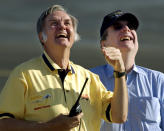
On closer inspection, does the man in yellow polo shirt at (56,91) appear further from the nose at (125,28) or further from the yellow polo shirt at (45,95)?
the nose at (125,28)

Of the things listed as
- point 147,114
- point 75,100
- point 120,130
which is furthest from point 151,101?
point 75,100

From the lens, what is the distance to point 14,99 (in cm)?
341

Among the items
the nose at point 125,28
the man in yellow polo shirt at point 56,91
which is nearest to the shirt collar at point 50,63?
the man in yellow polo shirt at point 56,91

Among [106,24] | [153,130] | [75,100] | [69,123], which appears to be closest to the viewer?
[69,123]

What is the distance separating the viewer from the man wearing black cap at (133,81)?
4.62m

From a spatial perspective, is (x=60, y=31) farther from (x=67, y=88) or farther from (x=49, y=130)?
(x=49, y=130)

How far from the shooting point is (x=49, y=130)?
3.34 metres

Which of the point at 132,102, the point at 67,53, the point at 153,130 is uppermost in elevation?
the point at 67,53

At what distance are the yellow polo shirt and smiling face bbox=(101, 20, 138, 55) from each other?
98cm

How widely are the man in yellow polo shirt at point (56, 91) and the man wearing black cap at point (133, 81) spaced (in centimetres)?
85

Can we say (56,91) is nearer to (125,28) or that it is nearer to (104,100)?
(104,100)

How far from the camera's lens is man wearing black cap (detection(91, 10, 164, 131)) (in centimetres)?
462

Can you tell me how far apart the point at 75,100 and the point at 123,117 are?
1.63 feet

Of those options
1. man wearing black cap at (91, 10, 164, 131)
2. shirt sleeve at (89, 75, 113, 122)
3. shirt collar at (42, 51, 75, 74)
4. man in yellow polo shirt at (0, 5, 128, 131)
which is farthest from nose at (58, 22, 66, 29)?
man wearing black cap at (91, 10, 164, 131)
